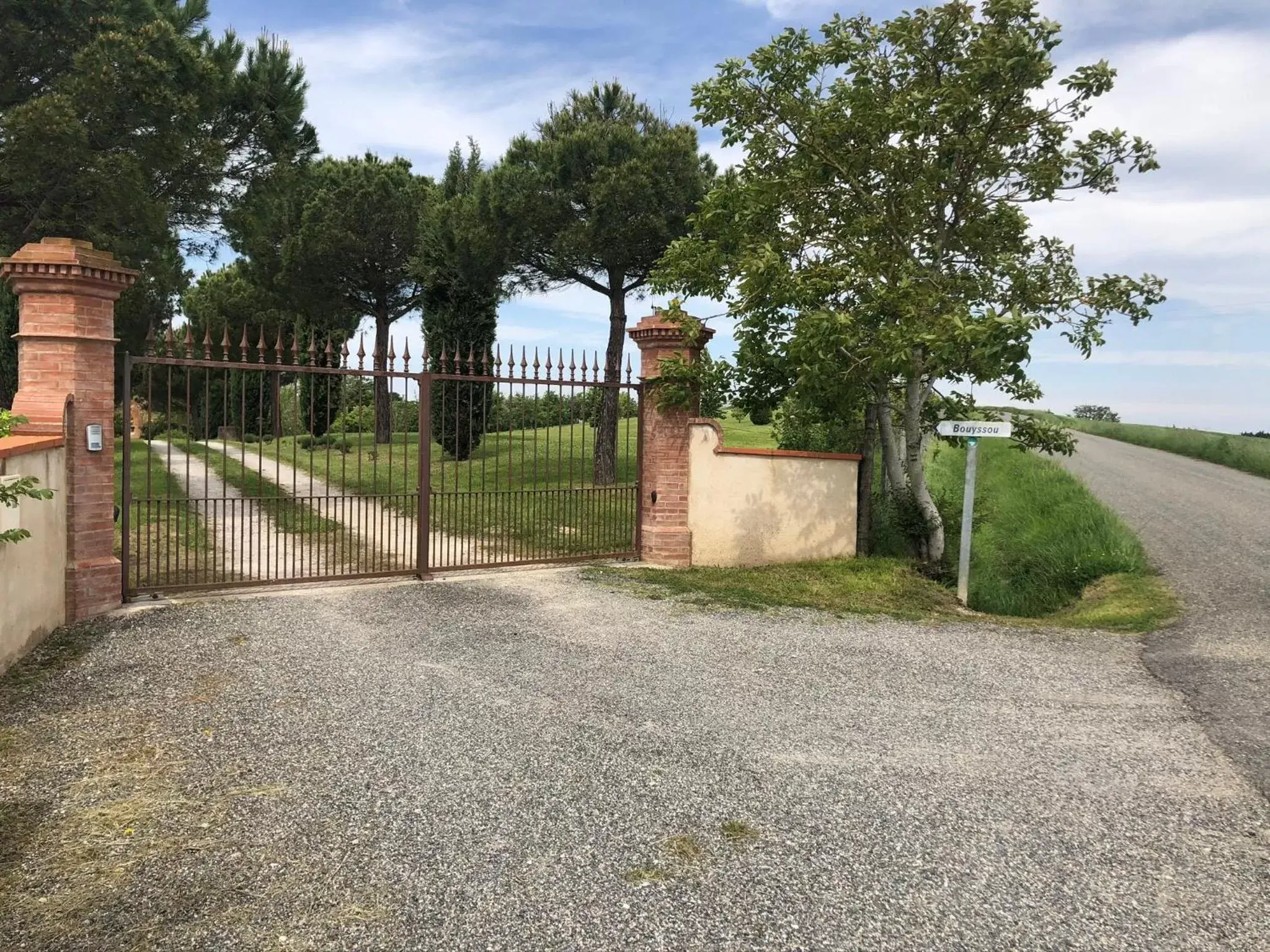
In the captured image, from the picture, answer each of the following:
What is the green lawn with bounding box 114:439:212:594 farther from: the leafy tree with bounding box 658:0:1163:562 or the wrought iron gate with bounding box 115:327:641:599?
the leafy tree with bounding box 658:0:1163:562

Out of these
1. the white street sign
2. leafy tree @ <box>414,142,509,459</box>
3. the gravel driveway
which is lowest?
the gravel driveway

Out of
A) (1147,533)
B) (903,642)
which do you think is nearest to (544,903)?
(903,642)

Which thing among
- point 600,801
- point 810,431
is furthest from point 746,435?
point 600,801

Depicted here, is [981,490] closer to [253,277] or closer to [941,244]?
[941,244]

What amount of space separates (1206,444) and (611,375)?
22681 millimetres

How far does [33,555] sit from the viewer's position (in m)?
5.57

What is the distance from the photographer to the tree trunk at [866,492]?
10.2 m

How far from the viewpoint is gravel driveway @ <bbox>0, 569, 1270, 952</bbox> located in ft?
9.24

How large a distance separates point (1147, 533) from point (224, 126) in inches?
669

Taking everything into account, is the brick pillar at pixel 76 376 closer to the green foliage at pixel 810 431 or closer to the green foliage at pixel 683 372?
the green foliage at pixel 683 372

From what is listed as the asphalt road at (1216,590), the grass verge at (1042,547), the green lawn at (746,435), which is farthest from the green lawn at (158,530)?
the green lawn at (746,435)

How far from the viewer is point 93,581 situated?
6.39 metres

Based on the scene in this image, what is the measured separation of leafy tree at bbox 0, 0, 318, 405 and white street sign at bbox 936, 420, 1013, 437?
39.0ft

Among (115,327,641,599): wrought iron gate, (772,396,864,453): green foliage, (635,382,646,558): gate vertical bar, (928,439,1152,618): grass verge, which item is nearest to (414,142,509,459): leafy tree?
(115,327,641,599): wrought iron gate
